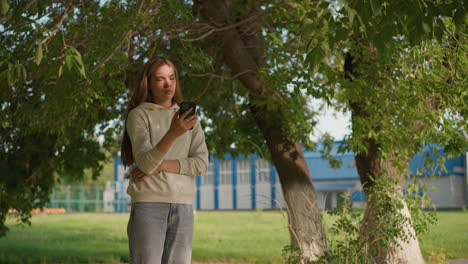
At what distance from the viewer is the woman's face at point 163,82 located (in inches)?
116

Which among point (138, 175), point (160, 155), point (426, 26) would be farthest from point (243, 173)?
point (426, 26)

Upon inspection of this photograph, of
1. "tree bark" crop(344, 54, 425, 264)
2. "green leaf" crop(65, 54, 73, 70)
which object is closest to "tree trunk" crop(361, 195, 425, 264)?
"tree bark" crop(344, 54, 425, 264)

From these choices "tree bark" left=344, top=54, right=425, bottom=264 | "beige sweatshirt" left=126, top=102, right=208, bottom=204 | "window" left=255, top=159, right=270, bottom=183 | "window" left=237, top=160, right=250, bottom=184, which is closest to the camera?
"beige sweatshirt" left=126, top=102, right=208, bottom=204

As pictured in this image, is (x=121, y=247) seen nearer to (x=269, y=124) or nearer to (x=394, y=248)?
(x=269, y=124)

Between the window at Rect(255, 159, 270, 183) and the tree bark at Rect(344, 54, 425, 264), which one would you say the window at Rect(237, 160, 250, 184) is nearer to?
the window at Rect(255, 159, 270, 183)

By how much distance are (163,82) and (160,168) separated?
0.51 m

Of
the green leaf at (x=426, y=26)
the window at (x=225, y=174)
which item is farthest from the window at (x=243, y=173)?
the green leaf at (x=426, y=26)

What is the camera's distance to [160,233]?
2.71 metres

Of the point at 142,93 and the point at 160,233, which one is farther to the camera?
the point at 142,93

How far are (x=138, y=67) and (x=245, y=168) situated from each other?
127 feet

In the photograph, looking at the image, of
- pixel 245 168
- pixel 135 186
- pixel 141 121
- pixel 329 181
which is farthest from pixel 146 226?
pixel 245 168

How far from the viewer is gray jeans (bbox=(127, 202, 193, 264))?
2.69 meters

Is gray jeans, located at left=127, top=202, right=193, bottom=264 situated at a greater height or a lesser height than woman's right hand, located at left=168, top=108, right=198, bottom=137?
lesser

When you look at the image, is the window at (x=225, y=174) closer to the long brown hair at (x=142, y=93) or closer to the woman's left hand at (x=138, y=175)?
the long brown hair at (x=142, y=93)
